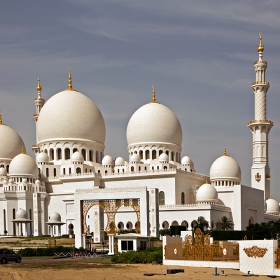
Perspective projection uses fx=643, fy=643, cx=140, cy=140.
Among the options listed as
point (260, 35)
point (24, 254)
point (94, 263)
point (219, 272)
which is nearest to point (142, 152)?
point (260, 35)

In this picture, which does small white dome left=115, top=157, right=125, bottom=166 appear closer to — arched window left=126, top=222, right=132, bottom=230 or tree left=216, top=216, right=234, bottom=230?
arched window left=126, top=222, right=132, bottom=230

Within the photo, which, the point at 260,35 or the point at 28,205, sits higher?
the point at 260,35

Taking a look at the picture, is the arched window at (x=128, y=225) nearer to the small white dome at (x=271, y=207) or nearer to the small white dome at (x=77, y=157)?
the small white dome at (x=77, y=157)

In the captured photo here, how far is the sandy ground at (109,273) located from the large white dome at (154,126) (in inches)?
1515

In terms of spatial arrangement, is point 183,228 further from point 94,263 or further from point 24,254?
point 94,263

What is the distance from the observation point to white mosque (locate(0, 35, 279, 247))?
5781 centimetres

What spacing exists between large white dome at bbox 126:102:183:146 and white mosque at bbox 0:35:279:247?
102 mm

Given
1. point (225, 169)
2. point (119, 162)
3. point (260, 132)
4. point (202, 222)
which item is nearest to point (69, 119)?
point (119, 162)

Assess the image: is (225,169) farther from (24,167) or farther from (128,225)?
(24,167)

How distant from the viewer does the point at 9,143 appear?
7206 centimetres

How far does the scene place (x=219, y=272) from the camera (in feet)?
82.2

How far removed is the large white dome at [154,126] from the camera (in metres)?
65.5

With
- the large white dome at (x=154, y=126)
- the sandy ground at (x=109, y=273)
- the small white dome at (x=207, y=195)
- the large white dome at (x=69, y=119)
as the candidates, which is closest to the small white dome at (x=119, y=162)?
the large white dome at (x=154, y=126)

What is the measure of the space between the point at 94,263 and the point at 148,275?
20.4 ft
